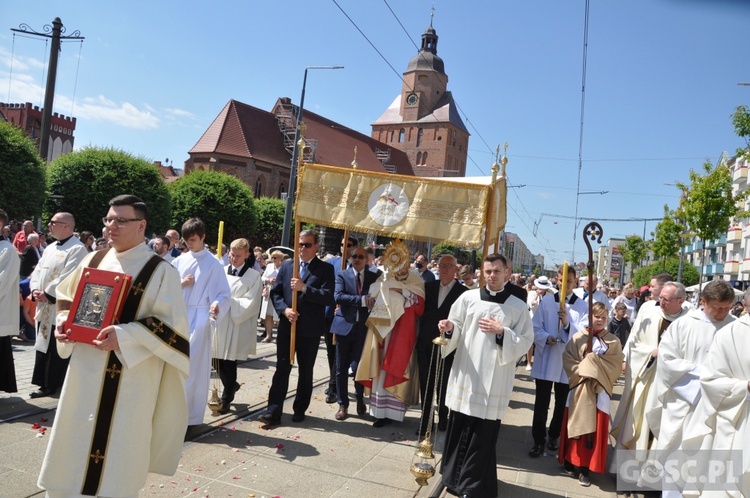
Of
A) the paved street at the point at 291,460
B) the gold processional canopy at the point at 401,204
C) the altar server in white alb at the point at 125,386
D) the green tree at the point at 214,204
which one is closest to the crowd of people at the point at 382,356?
the altar server in white alb at the point at 125,386

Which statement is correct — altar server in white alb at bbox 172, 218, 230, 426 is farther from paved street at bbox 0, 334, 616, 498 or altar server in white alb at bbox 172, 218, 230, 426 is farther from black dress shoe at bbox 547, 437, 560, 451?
black dress shoe at bbox 547, 437, 560, 451

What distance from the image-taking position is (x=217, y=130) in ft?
191

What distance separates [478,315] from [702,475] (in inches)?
82.9

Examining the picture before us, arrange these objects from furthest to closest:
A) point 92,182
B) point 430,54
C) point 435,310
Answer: point 430,54
point 92,182
point 435,310

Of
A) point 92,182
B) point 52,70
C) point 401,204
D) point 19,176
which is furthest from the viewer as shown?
point 92,182

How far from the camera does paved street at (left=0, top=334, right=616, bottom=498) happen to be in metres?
4.86

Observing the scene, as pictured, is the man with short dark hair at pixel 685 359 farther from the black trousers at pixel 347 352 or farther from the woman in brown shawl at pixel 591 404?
the black trousers at pixel 347 352

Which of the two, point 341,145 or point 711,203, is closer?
point 711,203

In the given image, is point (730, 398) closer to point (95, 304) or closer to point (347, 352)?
point (347, 352)

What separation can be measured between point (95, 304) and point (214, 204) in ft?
121

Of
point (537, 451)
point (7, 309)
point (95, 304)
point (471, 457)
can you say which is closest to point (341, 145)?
point (7, 309)

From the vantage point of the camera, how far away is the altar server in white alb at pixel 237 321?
7.11 m

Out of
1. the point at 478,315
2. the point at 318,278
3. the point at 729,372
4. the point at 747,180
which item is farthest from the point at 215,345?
the point at 747,180

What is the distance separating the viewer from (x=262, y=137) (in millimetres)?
61344
